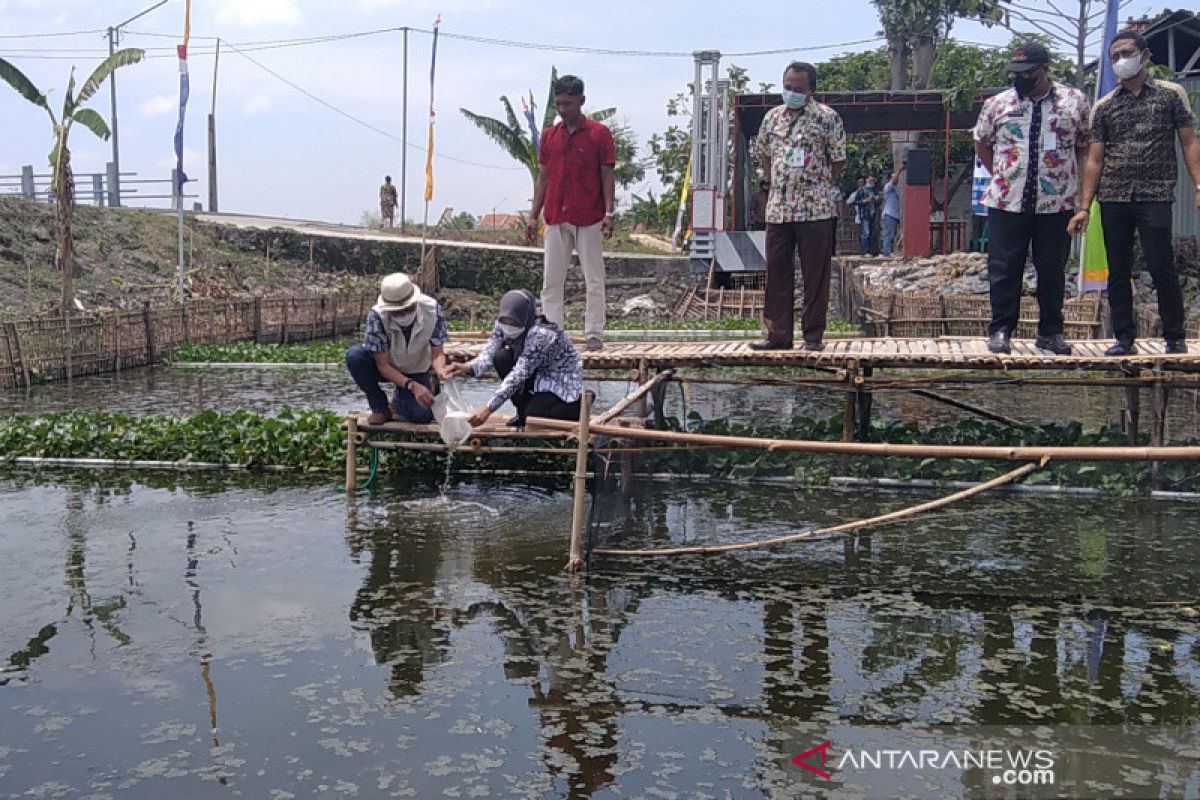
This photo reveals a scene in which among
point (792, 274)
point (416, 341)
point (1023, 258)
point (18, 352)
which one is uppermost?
point (1023, 258)

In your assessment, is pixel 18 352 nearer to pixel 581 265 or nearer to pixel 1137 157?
pixel 581 265

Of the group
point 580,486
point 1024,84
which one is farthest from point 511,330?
point 1024,84

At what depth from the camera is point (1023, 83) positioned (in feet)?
25.0

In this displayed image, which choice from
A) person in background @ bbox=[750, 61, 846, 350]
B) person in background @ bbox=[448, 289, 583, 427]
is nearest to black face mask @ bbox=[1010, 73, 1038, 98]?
person in background @ bbox=[750, 61, 846, 350]

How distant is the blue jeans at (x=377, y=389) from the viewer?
8281 millimetres

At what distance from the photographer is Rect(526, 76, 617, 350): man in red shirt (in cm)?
870

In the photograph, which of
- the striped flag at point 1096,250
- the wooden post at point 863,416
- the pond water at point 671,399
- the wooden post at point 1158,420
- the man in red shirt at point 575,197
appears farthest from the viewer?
the pond water at point 671,399

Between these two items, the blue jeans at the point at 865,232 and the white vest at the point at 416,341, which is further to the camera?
the blue jeans at the point at 865,232

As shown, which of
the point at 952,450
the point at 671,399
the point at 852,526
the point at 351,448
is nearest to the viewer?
the point at 952,450

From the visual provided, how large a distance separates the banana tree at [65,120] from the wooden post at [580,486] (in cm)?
1490

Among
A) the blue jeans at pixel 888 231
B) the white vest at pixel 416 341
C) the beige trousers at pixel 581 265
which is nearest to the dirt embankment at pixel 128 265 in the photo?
the blue jeans at pixel 888 231

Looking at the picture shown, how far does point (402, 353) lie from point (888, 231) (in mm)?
18403

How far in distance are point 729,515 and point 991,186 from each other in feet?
8.20

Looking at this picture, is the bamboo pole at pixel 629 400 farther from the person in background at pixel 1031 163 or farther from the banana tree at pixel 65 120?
the banana tree at pixel 65 120
